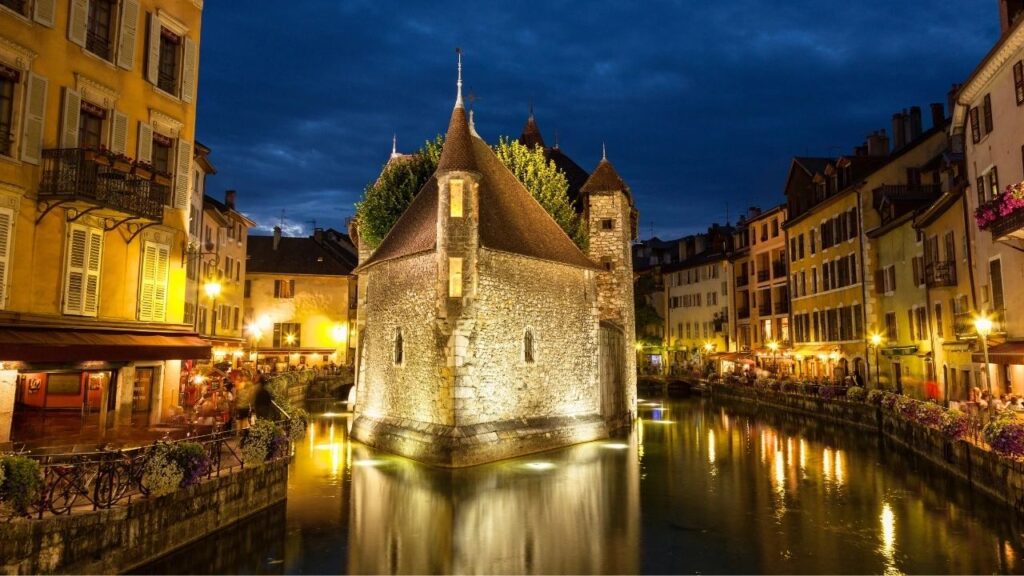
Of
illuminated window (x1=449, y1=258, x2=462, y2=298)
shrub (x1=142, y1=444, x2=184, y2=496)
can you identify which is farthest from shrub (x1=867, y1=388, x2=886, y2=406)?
shrub (x1=142, y1=444, x2=184, y2=496)

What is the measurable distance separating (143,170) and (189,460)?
7073 mm

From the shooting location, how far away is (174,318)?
16125mm

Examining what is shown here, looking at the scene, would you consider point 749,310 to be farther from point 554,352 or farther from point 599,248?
point 554,352

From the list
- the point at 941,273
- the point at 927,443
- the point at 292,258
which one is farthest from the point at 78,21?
the point at 292,258

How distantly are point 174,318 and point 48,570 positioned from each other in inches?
335

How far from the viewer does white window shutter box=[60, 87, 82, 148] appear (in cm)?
1321

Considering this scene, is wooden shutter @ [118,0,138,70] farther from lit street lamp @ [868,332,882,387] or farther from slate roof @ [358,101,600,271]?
lit street lamp @ [868,332,882,387]

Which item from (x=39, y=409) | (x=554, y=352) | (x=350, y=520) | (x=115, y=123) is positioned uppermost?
(x=115, y=123)

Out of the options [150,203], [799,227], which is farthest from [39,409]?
[799,227]

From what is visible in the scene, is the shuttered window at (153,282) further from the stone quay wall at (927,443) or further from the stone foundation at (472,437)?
the stone quay wall at (927,443)

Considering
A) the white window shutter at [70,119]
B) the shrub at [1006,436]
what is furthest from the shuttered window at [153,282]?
the shrub at [1006,436]

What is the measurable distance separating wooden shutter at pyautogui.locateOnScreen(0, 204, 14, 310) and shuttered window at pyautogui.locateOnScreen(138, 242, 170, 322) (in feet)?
10.0

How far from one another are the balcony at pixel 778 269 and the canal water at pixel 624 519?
23401 millimetres

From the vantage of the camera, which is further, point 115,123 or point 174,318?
point 174,318
